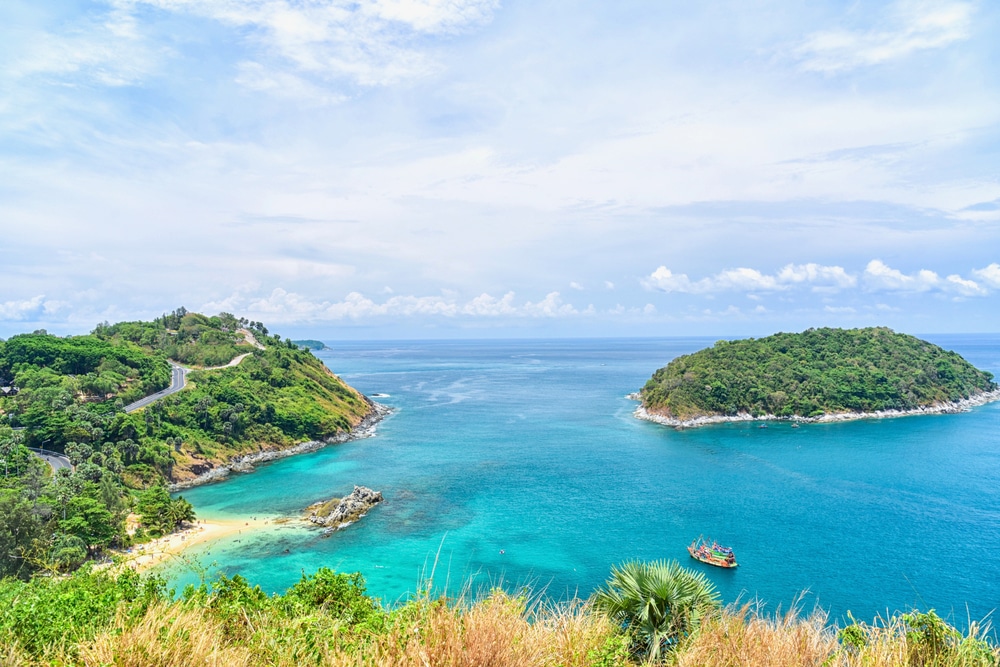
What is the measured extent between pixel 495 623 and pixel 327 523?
34.0 metres

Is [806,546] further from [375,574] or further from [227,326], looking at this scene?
[227,326]

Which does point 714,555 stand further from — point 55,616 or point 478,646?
point 55,616

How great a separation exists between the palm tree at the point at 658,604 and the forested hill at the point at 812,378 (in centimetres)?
6631

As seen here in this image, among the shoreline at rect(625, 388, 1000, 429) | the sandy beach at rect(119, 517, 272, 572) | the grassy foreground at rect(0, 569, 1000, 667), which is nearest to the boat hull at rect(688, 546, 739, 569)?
the grassy foreground at rect(0, 569, 1000, 667)

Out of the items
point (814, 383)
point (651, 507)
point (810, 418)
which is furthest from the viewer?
point (814, 383)

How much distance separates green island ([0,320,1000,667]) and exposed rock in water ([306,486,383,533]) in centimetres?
807

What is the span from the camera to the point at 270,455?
55.9 meters

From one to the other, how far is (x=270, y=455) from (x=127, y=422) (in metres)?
13.4

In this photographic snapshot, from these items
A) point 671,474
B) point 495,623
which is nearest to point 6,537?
point 495,623

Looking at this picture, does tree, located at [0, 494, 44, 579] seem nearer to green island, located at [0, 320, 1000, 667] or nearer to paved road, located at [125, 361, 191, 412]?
green island, located at [0, 320, 1000, 667]

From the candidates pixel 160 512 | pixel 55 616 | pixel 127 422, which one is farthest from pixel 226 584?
pixel 127 422

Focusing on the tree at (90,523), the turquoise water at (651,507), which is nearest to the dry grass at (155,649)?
the turquoise water at (651,507)

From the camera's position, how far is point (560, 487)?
4656cm

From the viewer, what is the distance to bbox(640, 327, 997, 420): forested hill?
76.9 meters
